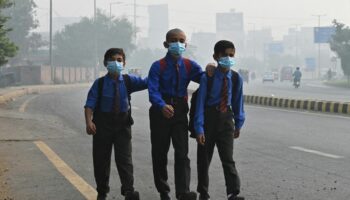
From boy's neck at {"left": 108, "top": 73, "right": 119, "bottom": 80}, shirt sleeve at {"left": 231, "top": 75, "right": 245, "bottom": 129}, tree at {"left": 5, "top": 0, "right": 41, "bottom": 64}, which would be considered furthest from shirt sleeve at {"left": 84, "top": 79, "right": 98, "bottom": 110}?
tree at {"left": 5, "top": 0, "right": 41, "bottom": 64}

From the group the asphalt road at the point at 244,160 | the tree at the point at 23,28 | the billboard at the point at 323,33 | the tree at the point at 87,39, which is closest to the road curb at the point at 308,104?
the asphalt road at the point at 244,160

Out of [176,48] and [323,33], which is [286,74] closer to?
[323,33]

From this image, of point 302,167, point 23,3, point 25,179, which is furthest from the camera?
point 23,3

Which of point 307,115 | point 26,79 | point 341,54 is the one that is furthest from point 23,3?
point 307,115

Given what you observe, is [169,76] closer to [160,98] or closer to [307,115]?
[160,98]

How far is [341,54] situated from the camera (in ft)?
188

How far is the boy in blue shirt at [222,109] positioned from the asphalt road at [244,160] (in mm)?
765

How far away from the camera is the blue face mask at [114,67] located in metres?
5.98

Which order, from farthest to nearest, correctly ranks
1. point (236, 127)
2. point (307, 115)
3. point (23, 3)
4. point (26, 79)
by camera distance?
point (23, 3) < point (26, 79) < point (307, 115) < point (236, 127)

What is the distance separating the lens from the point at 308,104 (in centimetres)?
2183

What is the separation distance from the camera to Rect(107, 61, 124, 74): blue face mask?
19.6 ft

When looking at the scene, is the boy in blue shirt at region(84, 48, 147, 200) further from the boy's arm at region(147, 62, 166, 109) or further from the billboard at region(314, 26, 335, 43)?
the billboard at region(314, 26, 335, 43)

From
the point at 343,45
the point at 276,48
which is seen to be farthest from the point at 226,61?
the point at 276,48

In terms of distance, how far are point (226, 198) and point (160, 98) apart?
149 cm
